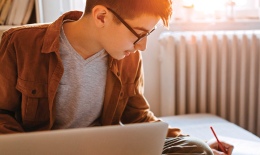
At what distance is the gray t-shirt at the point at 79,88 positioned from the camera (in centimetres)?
111

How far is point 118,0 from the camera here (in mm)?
1003

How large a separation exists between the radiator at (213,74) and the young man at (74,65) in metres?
0.78

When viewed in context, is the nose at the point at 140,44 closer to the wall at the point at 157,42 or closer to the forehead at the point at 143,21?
the forehead at the point at 143,21

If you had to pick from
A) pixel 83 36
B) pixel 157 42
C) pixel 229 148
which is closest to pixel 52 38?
pixel 83 36

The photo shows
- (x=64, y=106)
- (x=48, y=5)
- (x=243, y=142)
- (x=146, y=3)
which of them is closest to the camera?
(x=146, y=3)

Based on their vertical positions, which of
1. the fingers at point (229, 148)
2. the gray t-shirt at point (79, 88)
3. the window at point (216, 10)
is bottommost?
the fingers at point (229, 148)

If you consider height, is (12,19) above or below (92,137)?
above

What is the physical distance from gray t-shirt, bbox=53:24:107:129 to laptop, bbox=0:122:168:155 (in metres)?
0.49

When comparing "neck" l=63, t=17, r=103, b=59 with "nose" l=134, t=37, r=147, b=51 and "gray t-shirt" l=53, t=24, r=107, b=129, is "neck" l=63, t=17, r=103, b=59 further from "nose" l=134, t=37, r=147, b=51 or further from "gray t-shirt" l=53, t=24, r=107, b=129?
"nose" l=134, t=37, r=147, b=51

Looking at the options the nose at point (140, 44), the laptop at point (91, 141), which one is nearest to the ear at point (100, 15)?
the nose at point (140, 44)

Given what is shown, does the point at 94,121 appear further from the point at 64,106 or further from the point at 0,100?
the point at 0,100

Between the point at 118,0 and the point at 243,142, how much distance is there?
87 cm

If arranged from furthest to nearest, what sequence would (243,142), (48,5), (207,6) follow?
(207,6)
(48,5)
(243,142)

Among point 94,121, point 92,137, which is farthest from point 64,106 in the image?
point 92,137
